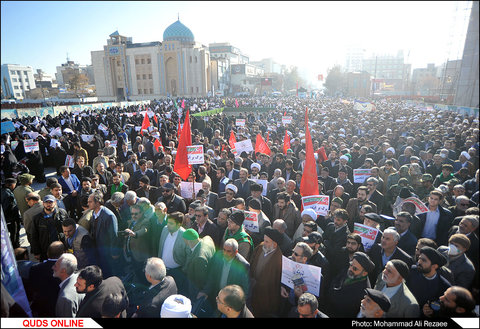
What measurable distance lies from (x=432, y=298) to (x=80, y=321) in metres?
3.36

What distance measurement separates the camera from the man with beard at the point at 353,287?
319 cm

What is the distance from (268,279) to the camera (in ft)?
12.0

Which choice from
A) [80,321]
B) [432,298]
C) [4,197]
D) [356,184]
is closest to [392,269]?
[432,298]

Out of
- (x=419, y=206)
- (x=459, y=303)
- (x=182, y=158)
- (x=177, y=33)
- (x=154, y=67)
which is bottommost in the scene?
(x=419, y=206)

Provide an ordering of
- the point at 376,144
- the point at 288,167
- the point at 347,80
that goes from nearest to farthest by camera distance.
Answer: the point at 288,167, the point at 376,144, the point at 347,80

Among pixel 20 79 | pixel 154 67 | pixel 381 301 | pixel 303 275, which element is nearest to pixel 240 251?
pixel 303 275

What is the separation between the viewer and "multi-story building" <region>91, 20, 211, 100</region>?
65375 mm

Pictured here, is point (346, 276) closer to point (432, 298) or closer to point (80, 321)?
point (432, 298)

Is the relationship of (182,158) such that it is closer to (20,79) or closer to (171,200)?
(171,200)

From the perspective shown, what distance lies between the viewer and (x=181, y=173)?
6.73m

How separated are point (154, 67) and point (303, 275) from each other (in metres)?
70.2

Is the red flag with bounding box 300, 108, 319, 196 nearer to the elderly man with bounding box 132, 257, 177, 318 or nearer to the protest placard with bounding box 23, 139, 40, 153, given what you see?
the elderly man with bounding box 132, 257, 177, 318

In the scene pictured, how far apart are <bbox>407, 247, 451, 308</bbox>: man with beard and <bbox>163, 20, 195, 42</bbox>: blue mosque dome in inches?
2926

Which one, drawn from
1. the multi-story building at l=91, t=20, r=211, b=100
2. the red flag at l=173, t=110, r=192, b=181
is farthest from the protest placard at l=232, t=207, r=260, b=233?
the multi-story building at l=91, t=20, r=211, b=100
